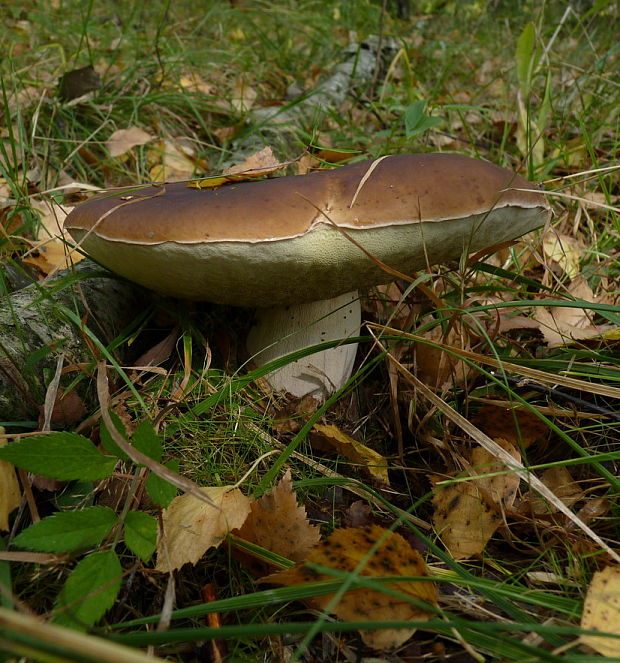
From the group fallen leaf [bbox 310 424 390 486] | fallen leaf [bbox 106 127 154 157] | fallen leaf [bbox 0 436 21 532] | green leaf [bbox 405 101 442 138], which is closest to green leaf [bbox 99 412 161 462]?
fallen leaf [bbox 0 436 21 532]

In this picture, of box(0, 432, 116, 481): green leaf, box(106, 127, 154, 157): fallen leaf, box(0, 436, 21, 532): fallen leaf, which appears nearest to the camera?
box(0, 432, 116, 481): green leaf

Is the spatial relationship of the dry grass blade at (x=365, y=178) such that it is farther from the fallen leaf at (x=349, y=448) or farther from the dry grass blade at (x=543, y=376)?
the fallen leaf at (x=349, y=448)

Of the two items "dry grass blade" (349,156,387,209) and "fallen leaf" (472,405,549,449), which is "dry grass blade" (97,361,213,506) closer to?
"dry grass blade" (349,156,387,209)

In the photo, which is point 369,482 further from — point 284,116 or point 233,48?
point 233,48

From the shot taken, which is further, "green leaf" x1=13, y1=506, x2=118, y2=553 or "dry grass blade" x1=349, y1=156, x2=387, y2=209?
"dry grass blade" x1=349, y1=156, x2=387, y2=209

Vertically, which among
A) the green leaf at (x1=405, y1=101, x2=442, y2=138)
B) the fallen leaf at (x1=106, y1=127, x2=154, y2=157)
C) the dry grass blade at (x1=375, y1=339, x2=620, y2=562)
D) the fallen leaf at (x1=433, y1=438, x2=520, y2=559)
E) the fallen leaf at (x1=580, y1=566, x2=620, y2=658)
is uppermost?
the fallen leaf at (x1=106, y1=127, x2=154, y2=157)

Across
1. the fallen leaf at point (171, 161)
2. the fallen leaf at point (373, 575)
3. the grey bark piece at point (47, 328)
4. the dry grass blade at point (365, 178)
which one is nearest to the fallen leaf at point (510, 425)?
the fallen leaf at point (373, 575)

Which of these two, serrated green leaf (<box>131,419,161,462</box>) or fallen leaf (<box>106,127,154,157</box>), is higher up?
fallen leaf (<box>106,127,154,157</box>)

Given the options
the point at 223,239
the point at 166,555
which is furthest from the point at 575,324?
the point at 166,555
